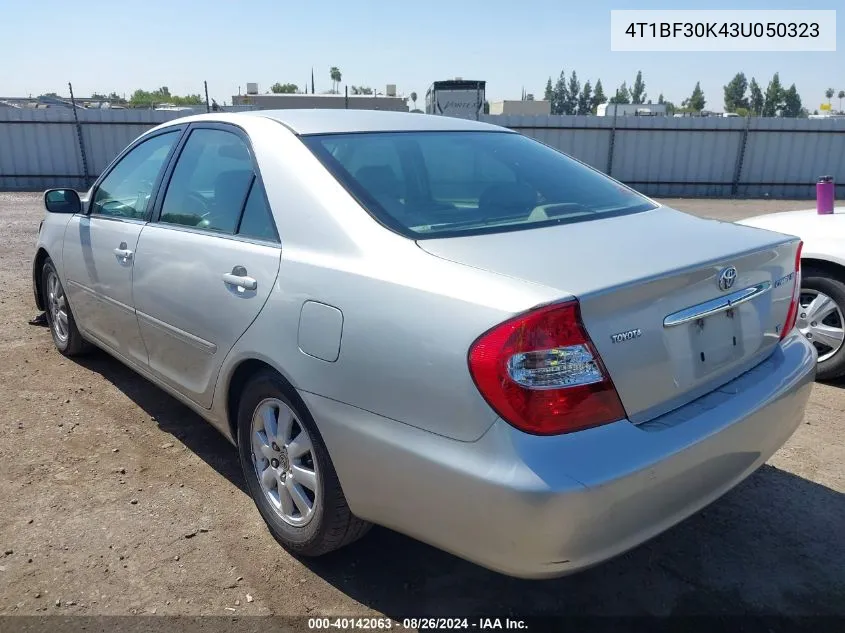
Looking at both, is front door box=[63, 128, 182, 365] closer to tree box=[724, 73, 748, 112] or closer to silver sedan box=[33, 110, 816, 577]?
silver sedan box=[33, 110, 816, 577]

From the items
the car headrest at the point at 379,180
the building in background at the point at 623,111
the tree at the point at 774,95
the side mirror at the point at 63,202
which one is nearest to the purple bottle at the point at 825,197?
the car headrest at the point at 379,180

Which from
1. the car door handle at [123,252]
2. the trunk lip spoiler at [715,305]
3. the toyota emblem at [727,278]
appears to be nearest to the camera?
the trunk lip spoiler at [715,305]

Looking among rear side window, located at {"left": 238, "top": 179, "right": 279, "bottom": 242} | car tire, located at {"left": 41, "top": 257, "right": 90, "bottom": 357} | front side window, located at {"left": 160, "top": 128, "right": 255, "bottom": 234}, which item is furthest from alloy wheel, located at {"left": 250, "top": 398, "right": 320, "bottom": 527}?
car tire, located at {"left": 41, "top": 257, "right": 90, "bottom": 357}

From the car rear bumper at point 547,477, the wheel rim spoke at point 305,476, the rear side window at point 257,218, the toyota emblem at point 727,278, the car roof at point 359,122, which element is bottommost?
the wheel rim spoke at point 305,476

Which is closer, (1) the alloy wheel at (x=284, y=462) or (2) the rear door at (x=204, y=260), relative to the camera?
(1) the alloy wheel at (x=284, y=462)

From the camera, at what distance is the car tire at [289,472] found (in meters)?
2.34

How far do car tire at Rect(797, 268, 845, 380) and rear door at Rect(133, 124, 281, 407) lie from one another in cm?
341

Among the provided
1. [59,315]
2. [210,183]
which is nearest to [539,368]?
[210,183]

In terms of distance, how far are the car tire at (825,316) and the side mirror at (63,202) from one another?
14.6ft

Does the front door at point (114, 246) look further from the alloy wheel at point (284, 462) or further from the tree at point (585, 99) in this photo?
the tree at point (585, 99)

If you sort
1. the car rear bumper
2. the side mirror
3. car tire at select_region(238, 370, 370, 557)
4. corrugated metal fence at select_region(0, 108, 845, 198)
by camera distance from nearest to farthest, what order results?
1. the car rear bumper
2. car tire at select_region(238, 370, 370, 557)
3. the side mirror
4. corrugated metal fence at select_region(0, 108, 845, 198)

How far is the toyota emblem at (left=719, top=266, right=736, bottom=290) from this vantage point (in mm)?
2133

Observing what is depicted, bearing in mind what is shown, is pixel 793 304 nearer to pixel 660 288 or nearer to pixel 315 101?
pixel 660 288

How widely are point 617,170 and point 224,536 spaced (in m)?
16.8
